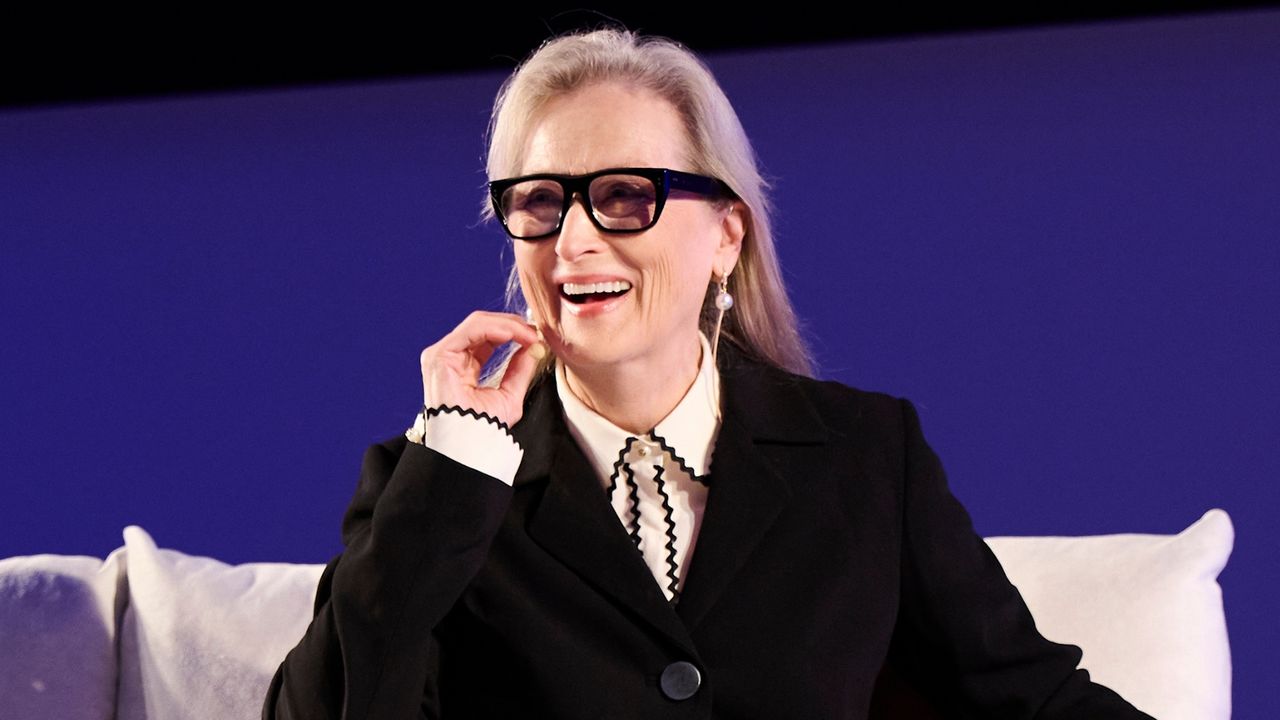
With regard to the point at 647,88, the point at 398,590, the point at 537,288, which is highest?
the point at 647,88

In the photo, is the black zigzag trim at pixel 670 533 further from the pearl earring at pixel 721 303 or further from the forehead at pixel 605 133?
the forehead at pixel 605 133

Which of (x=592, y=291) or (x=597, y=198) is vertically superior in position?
(x=597, y=198)

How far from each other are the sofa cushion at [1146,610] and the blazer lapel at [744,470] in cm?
48

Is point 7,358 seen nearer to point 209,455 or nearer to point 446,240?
point 209,455

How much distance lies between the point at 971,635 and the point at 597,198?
0.71 metres

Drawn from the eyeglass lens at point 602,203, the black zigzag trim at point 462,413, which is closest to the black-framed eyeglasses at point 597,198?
the eyeglass lens at point 602,203

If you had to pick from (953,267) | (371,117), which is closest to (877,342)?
(953,267)

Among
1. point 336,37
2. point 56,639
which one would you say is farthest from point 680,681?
point 336,37

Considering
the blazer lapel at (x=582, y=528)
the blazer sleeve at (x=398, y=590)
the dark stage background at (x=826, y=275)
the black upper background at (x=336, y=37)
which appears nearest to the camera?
the blazer sleeve at (x=398, y=590)

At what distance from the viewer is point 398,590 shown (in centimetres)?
158

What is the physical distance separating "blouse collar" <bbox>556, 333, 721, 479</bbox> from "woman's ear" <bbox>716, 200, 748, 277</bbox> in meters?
0.14

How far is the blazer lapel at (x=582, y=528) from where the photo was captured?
169 centimetres

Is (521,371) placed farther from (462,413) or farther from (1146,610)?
(1146,610)

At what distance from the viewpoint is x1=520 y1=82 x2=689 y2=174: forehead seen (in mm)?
1738
